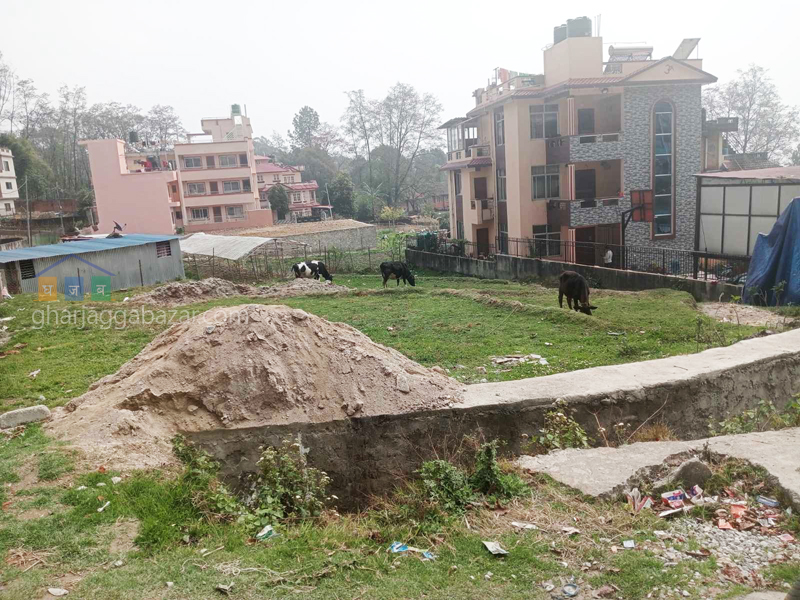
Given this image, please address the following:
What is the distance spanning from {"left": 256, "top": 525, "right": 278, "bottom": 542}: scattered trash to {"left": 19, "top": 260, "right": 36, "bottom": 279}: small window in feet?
62.7

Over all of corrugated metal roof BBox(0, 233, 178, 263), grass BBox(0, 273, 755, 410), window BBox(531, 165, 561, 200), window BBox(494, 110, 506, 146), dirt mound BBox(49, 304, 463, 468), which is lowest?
grass BBox(0, 273, 755, 410)

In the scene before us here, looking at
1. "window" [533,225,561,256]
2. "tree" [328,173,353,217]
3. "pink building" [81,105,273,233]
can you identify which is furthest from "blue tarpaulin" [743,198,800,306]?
"tree" [328,173,353,217]

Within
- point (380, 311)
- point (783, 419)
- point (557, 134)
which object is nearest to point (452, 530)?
point (783, 419)

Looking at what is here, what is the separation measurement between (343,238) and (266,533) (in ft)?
132

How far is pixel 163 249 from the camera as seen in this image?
88.8 feet

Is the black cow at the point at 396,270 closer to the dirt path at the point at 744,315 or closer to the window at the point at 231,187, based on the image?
the dirt path at the point at 744,315

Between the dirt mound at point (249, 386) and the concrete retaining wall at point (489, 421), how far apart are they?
0.18 metres

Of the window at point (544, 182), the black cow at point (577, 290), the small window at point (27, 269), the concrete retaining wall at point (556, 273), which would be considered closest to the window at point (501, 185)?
the window at point (544, 182)

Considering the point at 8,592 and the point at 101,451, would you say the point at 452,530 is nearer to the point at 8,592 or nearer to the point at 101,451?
the point at 8,592

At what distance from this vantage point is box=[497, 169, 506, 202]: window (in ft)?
118

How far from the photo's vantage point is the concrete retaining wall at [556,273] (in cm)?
2038

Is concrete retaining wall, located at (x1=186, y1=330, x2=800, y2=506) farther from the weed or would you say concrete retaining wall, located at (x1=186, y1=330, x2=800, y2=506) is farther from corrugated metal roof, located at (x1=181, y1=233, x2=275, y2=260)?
corrugated metal roof, located at (x1=181, y1=233, x2=275, y2=260)

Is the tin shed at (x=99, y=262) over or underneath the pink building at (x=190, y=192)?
underneath

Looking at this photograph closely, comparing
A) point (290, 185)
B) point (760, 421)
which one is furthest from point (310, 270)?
point (290, 185)
